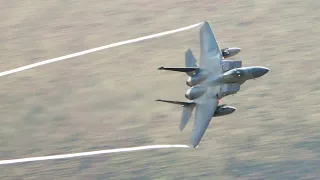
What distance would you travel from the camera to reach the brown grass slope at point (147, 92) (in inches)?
887

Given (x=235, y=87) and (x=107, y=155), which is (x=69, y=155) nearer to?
(x=107, y=155)

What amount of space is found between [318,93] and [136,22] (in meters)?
7.21

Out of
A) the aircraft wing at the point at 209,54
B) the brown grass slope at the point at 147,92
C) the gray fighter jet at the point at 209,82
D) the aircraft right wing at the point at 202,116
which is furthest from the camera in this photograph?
the brown grass slope at the point at 147,92

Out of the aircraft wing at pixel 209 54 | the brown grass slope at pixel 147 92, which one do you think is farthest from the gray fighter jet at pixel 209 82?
the brown grass slope at pixel 147 92

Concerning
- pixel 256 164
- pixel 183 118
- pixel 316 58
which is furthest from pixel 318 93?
pixel 183 118

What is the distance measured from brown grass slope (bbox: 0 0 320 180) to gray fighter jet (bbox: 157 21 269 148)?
2.11 metres

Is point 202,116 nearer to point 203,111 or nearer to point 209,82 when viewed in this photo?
point 203,111

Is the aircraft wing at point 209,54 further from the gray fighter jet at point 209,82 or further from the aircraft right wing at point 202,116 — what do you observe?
the aircraft right wing at point 202,116

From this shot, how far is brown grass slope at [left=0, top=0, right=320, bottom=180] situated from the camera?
22531 mm

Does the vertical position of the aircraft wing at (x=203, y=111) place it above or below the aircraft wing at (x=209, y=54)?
below

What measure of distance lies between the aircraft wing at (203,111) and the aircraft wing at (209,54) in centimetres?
70

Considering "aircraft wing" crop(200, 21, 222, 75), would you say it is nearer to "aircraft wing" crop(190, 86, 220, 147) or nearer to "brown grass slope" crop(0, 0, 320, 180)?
"aircraft wing" crop(190, 86, 220, 147)

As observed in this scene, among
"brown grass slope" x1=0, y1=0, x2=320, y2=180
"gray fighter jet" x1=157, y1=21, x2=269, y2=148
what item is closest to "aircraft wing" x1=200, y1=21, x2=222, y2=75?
"gray fighter jet" x1=157, y1=21, x2=269, y2=148

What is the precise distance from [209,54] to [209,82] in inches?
41.1
